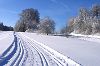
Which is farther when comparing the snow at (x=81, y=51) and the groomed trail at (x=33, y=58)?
the snow at (x=81, y=51)

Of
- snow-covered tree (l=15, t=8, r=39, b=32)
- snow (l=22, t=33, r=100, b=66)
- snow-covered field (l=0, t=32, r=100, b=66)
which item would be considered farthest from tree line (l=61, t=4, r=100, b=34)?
snow-covered field (l=0, t=32, r=100, b=66)

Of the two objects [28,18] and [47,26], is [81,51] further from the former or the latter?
[28,18]

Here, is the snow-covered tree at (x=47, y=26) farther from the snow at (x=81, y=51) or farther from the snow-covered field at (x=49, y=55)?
the snow-covered field at (x=49, y=55)

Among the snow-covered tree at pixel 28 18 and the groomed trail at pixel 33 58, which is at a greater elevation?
the snow-covered tree at pixel 28 18

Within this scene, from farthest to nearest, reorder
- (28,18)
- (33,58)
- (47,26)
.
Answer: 1. (28,18)
2. (47,26)
3. (33,58)

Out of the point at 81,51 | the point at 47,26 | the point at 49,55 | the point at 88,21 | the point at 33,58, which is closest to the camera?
the point at 33,58

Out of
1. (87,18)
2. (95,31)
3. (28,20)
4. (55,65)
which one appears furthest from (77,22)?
(55,65)

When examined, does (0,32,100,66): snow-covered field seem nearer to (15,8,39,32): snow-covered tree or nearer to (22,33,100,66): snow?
(22,33,100,66): snow

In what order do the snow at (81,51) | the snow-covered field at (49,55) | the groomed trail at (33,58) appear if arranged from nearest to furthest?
the groomed trail at (33,58) → the snow-covered field at (49,55) → the snow at (81,51)

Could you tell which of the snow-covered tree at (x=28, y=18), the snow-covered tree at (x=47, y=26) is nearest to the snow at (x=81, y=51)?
the snow-covered tree at (x=47, y=26)

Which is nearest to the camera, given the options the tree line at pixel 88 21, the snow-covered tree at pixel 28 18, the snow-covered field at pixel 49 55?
the snow-covered field at pixel 49 55

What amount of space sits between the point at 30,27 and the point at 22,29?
7.26 meters

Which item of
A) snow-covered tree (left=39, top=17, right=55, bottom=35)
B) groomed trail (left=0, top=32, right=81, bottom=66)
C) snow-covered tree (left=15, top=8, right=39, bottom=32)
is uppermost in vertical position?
snow-covered tree (left=15, top=8, right=39, bottom=32)

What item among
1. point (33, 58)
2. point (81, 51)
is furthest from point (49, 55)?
point (81, 51)
